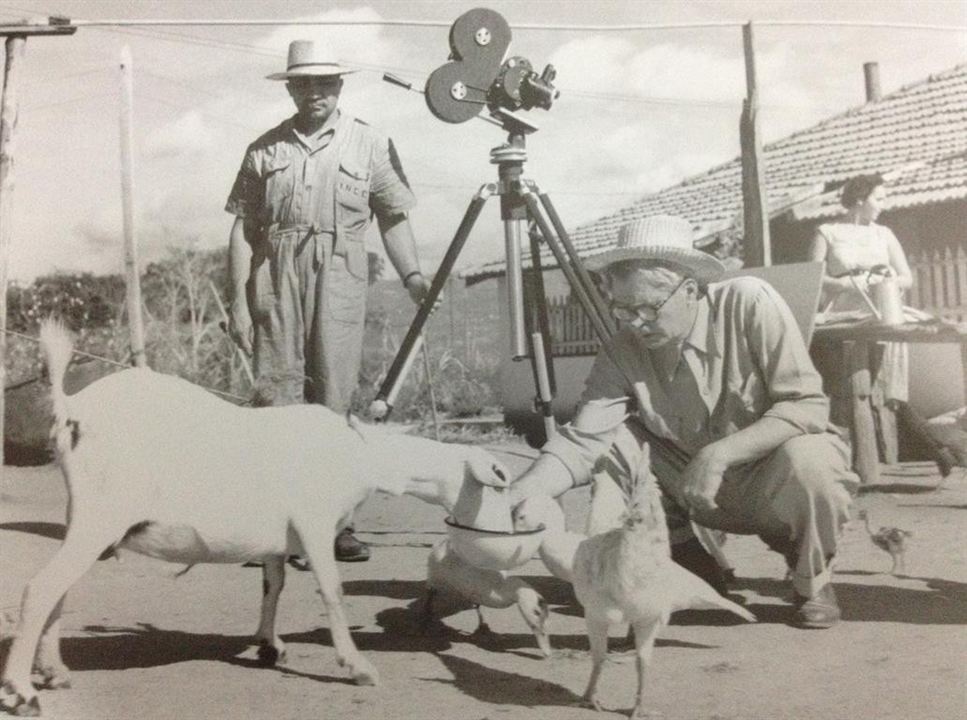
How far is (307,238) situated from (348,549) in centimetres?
100

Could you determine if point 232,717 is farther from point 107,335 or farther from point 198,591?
point 107,335

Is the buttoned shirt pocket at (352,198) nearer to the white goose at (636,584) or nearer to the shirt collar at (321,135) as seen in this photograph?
the shirt collar at (321,135)

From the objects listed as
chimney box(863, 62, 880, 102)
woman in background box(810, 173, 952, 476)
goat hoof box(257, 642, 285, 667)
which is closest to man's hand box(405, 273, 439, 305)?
goat hoof box(257, 642, 285, 667)

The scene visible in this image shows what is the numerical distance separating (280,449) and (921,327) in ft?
7.95

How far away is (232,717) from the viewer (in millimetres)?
2463

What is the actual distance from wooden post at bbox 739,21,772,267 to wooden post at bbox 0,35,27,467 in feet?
6.64

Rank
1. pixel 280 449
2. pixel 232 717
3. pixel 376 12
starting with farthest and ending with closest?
1. pixel 376 12
2. pixel 280 449
3. pixel 232 717

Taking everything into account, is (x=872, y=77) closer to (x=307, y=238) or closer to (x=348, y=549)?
(x=307, y=238)

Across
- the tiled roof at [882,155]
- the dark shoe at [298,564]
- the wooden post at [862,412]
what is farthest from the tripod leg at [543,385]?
the wooden post at [862,412]

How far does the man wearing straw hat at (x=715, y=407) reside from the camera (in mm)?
2926

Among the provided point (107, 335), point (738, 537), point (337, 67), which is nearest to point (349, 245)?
point (337, 67)

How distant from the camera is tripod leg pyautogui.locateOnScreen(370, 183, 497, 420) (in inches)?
118

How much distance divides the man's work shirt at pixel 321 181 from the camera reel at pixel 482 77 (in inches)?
7.9

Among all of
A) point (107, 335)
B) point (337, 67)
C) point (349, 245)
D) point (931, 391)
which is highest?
point (337, 67)
